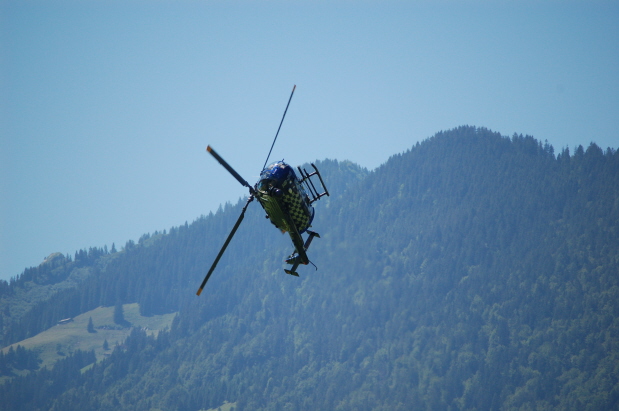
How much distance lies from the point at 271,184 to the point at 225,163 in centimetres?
537

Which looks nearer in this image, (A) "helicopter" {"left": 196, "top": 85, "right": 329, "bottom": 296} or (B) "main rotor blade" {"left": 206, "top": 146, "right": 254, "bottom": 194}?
(B) "main rotor blade" {"left": 206, "top": 146, "right": 254, "bottom": 194}

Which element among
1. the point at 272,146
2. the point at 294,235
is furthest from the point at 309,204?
the point at 272,146

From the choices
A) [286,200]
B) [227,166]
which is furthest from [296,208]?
[227,166]

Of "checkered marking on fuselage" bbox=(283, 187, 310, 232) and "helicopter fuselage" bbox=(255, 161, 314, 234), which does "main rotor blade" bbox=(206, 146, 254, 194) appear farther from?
"checkered marking on fuselage" bbox=(283, 187, 310, 232)

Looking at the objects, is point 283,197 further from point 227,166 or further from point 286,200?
point 227,166

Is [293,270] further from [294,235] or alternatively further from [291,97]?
[291,97]

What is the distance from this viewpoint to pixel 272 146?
51125 millimetres

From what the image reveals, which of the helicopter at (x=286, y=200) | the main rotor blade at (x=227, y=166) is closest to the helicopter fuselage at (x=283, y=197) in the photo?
the helicopter at (x=286, y=200)

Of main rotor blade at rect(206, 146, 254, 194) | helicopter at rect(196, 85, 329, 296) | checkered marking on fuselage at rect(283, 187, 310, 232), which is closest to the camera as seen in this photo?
main rotor blade at rect(206, 146, 254, 194)

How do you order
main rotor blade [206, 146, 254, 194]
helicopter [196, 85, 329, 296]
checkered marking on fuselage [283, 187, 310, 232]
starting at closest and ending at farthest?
main rotor blade [206, 146, 254, 194], helicopter [196, 85, 329, 296], checkered marking on fuselage [283, 187, 310, 232]

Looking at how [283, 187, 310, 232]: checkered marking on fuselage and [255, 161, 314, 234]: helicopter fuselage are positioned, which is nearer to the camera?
[255, 161, 314, 234]: helicopter fuselage

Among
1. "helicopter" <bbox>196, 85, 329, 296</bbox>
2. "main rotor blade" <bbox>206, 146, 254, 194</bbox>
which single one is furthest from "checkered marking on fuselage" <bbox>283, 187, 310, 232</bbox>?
"main rotor blade" <bbox>206, 146, 254, 194</bbox>

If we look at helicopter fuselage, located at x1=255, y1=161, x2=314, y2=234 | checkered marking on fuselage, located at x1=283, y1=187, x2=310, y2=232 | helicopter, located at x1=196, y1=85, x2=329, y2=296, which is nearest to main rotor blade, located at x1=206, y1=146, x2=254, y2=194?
helicopter, located at x1=196, y1=85, x2=329, y2=296

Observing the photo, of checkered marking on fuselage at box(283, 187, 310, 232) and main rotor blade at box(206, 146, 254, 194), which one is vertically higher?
main rotor blade at box(206, 146, 254, 194)
